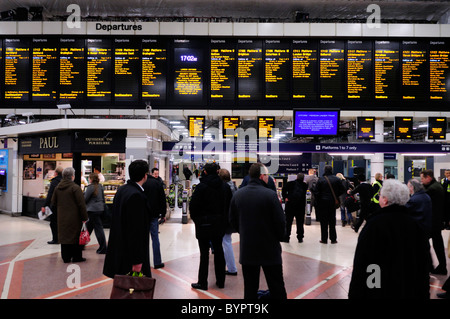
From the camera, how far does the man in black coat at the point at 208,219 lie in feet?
13.4

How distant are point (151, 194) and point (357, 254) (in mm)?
3541

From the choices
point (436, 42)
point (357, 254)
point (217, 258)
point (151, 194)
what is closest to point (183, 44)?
point (151, 194)

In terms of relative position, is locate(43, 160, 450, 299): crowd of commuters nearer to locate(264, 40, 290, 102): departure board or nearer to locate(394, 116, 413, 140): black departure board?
locate(394, 116, 413, 140): black departure board

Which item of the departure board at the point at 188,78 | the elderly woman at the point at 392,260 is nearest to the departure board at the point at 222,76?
the departure board at the point at 188,78


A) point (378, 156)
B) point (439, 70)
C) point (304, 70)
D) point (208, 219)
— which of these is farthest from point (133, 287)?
point (439, 70)

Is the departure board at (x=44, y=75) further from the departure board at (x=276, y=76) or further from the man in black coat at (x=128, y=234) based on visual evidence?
the man in black coat at (x=128, y=234)

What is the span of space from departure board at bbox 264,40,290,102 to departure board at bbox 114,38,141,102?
3559mm

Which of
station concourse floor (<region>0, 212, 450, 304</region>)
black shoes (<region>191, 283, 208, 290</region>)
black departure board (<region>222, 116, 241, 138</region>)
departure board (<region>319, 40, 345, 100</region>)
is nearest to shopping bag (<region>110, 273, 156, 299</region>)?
station concourse floor (<region>0, 212, 450, 304</region>)

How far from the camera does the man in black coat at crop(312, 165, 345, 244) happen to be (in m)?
6.84

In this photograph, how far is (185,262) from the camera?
541 centimetres

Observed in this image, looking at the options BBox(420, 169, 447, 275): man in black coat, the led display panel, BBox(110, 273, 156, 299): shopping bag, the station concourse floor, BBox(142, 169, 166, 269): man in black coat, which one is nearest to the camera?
BBox(110, 273, 156, 299): shopping bag

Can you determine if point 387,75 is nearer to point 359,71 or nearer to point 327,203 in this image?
point 359,71

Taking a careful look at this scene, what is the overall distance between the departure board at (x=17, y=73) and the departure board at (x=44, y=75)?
0.66ft
